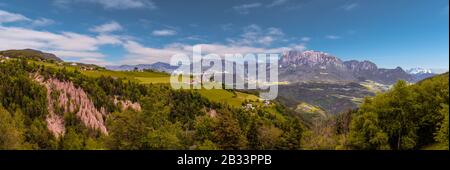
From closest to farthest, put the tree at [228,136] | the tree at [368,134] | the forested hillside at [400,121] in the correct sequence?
the tree at [368,134]
the forested hillside at [400,121]
the tree at [228,136]

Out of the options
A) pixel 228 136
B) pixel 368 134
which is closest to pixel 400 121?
pixel 368 134

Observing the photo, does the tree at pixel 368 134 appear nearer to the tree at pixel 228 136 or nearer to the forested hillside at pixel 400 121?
the forested hillside at pixel 400 121

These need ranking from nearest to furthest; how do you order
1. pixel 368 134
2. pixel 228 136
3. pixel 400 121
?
pixel 368 134 < pixel 400 121 < pixel 228 136

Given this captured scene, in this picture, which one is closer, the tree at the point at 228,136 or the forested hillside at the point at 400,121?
the forested hillside at the point at 400,121

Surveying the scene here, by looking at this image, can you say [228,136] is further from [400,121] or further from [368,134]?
[400,121]

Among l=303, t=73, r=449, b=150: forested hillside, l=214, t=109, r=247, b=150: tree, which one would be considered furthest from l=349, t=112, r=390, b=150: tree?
l=214, t=109, r=247, b=150: tree

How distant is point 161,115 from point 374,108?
50248mm

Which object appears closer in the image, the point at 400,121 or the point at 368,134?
the point at 368,134

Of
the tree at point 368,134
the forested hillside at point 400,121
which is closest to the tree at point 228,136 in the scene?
the forested hillside at point 400,121

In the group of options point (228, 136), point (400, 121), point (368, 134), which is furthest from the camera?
point (228, 136)

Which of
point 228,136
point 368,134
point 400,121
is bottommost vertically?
point 228,136

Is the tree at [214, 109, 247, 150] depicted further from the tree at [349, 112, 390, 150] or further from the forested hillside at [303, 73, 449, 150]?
the tree at [349, 112, 390, 150]
